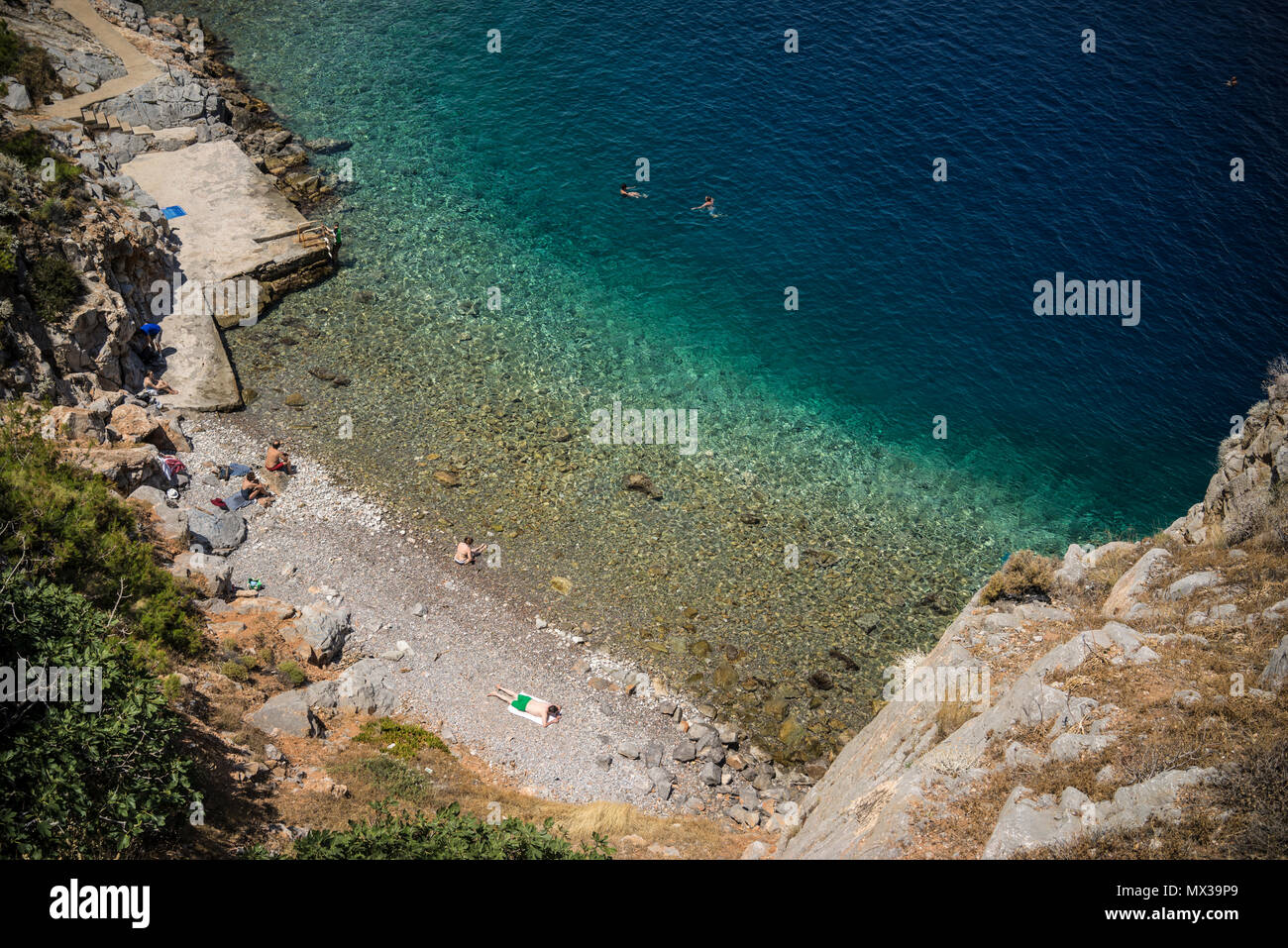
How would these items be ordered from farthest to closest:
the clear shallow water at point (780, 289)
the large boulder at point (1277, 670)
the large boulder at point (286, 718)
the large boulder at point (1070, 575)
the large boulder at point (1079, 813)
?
the clear shallow water at point (780, 289) → the large boulder at point (286, 718) → the large boulder at point (1070, 575) → the large boulder at point (1277, 670) → the large boulder at point (1079, 813)

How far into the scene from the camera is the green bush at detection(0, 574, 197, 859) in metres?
12.8

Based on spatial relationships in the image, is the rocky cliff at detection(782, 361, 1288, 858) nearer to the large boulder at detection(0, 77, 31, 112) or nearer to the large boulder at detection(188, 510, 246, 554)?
the large boulder at detection(188, 510, 246, 554)

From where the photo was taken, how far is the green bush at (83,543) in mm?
19062

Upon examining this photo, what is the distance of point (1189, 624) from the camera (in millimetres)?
15812

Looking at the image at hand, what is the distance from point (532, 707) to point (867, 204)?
118 ft

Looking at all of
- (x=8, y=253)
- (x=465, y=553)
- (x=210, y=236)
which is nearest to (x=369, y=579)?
(x=465, y=553)

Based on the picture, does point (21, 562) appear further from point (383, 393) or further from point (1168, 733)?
point (1168, 733)

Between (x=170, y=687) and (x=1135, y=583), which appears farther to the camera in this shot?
(x=1135, y=583)

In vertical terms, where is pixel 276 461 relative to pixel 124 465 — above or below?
below

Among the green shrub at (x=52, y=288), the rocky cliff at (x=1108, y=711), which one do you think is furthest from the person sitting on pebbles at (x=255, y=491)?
the rocky cliff at (x=1108, y=711)

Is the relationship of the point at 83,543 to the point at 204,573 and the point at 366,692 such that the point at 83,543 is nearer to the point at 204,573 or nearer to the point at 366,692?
the point at 204,573

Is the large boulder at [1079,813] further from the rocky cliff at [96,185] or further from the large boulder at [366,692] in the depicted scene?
the rocky cliff at [96,185]

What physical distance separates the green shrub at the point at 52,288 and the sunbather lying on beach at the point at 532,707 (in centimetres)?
2102

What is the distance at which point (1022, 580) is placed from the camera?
20703 millimetres
